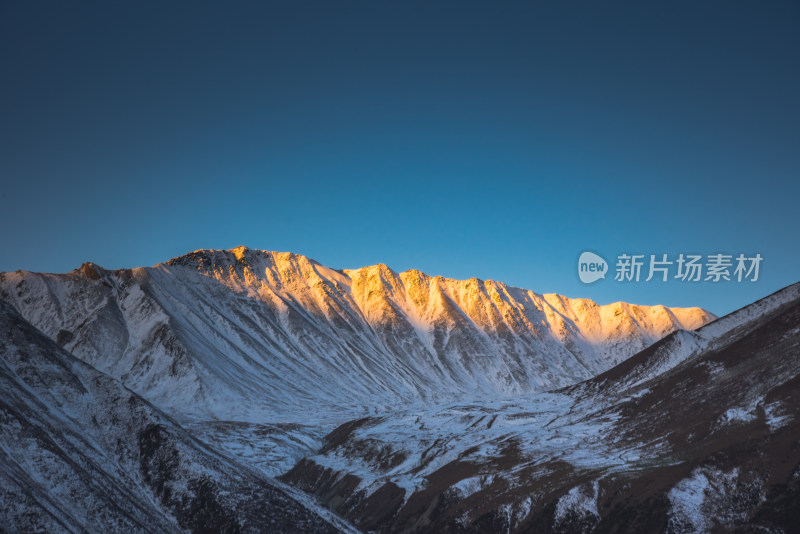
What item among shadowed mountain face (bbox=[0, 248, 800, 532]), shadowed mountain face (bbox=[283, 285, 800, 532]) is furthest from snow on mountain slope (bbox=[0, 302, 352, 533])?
shadowed mountain face (bbox=[283, 285, 800, 532])

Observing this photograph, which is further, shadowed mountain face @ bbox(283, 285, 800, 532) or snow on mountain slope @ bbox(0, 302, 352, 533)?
shadowed mountain face @ bbox(283, 285, 800, 532)

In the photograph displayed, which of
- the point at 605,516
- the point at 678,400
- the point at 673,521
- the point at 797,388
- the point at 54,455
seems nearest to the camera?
the point at 54,455

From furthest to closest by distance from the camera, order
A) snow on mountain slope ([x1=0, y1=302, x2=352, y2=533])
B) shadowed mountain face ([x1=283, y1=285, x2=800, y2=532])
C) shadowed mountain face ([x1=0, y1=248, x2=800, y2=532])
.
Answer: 1. shadowed mountain face ([x1=283, y1=285, x2=800, y2=532])
2. shadowed mountain face ([x1=0, y1=248, x2=800, y2=532])
3. snow on mountain slope ([x1=0, y1=302, x2=352, y2=533])

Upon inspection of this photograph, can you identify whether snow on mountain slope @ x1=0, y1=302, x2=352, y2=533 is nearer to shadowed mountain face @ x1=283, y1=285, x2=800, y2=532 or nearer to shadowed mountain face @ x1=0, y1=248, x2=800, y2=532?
shadowed mountain face @ x1=0, y1=248, x2=800, y2=532

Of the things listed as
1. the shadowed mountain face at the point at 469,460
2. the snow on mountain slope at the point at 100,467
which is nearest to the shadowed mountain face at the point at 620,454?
the shadowed mountain face at the point at 469,460

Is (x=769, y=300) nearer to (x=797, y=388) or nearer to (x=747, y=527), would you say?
(x=797, y=388)

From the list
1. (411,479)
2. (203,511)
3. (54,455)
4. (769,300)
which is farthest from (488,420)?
(54,455)

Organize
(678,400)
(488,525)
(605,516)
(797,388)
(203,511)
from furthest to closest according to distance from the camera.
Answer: (678,400), (797,388), (488,525), (605,516), (203,511)
